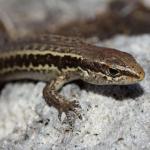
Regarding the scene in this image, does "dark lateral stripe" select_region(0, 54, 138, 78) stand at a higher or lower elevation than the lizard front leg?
higher

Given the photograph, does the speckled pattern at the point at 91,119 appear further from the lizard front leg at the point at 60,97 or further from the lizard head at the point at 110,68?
the lizard head at the point at 110,68

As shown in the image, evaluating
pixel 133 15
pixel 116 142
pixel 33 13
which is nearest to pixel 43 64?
pixel 116 142

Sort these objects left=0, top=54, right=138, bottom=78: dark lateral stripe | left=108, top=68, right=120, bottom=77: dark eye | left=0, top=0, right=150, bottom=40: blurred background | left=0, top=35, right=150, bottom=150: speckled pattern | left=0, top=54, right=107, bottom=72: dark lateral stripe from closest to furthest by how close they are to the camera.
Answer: left=0, top=35, right=150, bottom=150: speckled pattern → left=108, top=68, right=120, bottom=77: dark eye → left=0, top=54, right=138, bottom=78: dark lateral stripe → left=0, top=54, right=107, bottom=72: dark lateral stripe → left=0, top=0, right=150, bottom=40: blurred background

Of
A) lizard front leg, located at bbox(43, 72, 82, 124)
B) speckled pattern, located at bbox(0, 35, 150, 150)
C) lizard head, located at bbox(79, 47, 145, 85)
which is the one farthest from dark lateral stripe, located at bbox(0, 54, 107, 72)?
speckled pattern, located at bbox(0, 35, 150, 150)

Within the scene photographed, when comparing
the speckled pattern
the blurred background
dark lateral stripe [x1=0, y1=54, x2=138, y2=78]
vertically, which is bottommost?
the speckled pattern

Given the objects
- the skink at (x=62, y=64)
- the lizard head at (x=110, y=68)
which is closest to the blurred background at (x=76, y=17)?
the skink at (x=62, y=64)

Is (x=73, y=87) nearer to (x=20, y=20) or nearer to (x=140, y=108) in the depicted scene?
(x=140, y=108)

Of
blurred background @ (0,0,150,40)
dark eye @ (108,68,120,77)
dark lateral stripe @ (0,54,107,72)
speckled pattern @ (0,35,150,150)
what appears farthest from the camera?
blurred background @ (0,0,150,40)

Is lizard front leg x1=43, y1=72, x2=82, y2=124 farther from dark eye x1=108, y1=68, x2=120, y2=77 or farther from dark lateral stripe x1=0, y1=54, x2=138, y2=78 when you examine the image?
dark eye x1=108, y1=68, x2=120, y2=77
